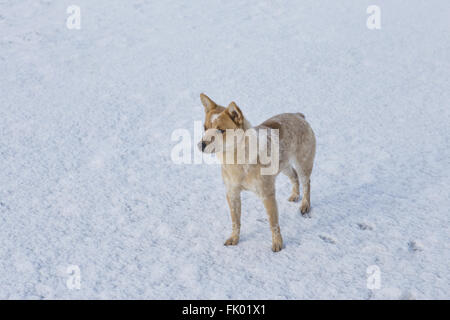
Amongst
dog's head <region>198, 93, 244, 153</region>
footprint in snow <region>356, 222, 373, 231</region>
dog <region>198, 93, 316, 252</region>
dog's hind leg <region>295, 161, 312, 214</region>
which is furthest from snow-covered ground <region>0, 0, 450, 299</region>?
dog's head <region>198, 93, 244, 153</region>

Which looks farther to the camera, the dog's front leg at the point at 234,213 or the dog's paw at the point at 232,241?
the dog's paw at the point at 232,241

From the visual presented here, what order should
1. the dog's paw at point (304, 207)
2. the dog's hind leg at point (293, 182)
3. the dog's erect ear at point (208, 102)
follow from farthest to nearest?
the dog's hind leg at point (293, 182) < the dog's paw at point (304, 207) < the dog's erect ear at point (208, 102)

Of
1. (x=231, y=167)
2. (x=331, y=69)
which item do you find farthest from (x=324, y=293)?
(x=331, y=69)

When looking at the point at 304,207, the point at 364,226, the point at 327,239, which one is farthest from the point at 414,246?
the point at 304,207

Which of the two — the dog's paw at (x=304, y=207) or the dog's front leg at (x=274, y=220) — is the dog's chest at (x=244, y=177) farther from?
the dog's paw at (x=304, y=207)

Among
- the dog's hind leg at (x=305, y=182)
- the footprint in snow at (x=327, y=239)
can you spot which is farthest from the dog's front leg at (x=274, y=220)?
the dog's hind leg at (x=305, y=182)

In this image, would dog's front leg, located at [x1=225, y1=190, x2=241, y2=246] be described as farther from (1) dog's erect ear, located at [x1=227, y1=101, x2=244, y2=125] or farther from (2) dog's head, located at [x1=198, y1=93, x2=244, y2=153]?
(1) dog's erect ear, located at [x1=227, y1=101, x2=244, y2=125]

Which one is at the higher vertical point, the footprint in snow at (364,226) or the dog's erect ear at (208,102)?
the dog's erect ear at (208,102)

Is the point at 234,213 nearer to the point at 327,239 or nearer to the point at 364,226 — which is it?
the point at 327,239

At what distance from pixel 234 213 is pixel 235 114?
1.17m

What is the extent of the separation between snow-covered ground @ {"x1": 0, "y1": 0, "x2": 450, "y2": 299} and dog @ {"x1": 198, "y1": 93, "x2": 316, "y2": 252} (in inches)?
14.8

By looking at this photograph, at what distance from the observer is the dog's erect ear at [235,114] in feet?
11.8

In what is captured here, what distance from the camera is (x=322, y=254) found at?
4.19m

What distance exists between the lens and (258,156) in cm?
398
